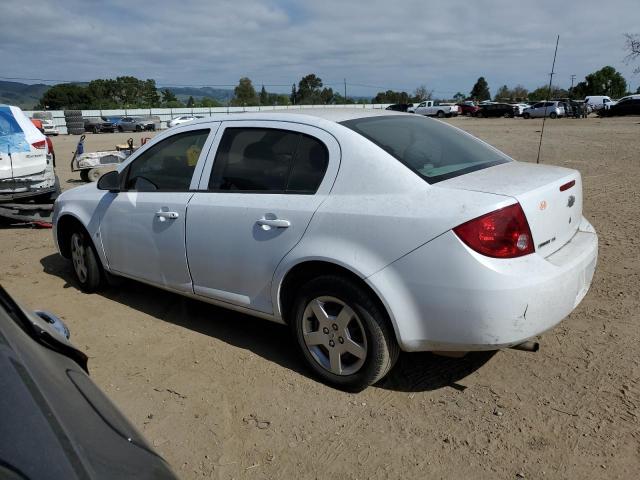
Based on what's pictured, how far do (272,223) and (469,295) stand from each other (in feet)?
4.27

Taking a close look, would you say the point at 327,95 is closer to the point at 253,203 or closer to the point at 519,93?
the point at 519,93

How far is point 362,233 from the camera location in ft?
9.70

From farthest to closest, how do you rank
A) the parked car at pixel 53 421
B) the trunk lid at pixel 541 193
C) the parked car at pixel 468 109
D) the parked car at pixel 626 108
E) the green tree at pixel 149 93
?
the green tree at pixel 149 93 → the parked car at pixel 468 109 → the parked car at pixel 626 108 → the trunk lid at pixel 541 193 → the parked car at pixel 53 421

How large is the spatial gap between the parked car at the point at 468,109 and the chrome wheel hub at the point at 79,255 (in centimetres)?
5111

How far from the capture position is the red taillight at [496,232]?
105 inches

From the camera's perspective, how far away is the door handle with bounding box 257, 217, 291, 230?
3277 millimetres

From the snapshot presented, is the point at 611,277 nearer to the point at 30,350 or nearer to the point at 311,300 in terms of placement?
the point at 311,300

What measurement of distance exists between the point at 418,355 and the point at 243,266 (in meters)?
1.38

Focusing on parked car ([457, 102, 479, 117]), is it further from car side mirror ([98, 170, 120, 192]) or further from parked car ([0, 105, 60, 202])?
car side mirror ([98, 170, 120, 192])

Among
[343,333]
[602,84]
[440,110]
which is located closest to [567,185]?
[343,333]

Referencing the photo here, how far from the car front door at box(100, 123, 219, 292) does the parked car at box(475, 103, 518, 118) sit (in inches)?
1933

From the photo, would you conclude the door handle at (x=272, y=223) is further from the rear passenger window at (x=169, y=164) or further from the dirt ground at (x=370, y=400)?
the dirt ground at (x=370, y=400)

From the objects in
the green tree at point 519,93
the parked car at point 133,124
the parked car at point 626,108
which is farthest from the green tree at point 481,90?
the parked car at point 133,124

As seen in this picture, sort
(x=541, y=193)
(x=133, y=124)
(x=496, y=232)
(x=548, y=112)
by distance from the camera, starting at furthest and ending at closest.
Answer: (x=133, y=124) < (x=548, y=112) < (x=541, y=193) < (x=496, y=232)
